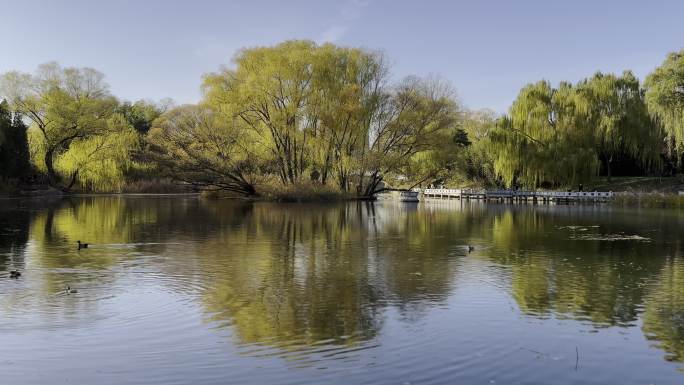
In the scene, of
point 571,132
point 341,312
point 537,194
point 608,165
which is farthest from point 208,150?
point 341,312

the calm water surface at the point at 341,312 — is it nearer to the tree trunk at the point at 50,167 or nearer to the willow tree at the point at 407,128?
the willow tree at the point at 407,128

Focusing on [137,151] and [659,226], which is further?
[137,151]

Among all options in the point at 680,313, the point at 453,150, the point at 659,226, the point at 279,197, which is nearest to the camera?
the point at 680,313

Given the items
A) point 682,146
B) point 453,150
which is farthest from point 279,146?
point 682,146

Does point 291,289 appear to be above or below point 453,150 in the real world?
below

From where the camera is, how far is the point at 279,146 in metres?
57.8

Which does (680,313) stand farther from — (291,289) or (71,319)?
(71,319)

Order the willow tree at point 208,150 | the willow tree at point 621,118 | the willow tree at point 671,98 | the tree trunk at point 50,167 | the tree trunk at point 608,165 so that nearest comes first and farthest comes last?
the willow tree at point 671,98 → the willow tree at point 208,150 → the willow tree at point 621,118 → the tree trunk at point 608,165 → the tree trunk at point 50,167

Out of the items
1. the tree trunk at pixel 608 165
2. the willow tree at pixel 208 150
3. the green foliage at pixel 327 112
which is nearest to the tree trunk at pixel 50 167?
the willow tree at pixel 208 150

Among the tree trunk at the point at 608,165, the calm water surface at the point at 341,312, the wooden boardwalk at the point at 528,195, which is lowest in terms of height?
the calm water surface at the point at 341,312

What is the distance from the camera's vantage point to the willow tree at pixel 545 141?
5606 centimetres

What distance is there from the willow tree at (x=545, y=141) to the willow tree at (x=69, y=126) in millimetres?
38546

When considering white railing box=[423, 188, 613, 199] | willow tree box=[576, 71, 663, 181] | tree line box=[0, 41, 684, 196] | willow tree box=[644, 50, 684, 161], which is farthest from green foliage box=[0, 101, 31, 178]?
willow tree box=[644, 50, 684, 161]

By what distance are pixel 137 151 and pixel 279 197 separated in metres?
20.9
